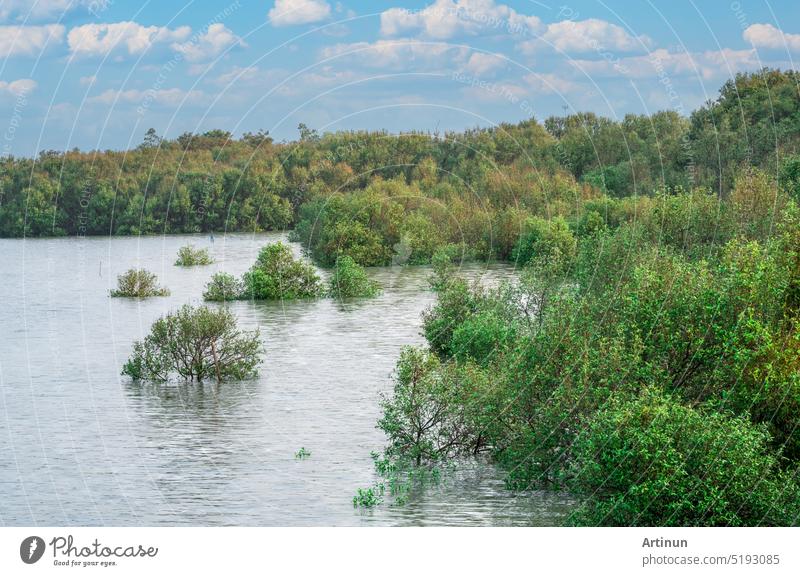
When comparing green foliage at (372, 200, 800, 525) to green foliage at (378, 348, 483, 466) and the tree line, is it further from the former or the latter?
the tree line

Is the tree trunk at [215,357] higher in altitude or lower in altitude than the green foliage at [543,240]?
lower

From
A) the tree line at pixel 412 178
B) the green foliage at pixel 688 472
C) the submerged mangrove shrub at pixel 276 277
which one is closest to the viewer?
the green foliage at pixel 688 472

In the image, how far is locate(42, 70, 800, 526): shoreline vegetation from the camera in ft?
67.2

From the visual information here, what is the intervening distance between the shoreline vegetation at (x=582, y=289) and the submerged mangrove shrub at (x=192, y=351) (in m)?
0.32

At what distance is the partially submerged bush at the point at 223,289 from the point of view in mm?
65938

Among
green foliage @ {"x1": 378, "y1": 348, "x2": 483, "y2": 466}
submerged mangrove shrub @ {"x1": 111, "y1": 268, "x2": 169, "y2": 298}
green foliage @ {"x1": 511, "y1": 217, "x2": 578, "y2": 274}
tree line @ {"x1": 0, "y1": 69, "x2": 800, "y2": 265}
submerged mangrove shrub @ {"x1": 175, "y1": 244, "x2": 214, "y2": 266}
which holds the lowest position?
green foliage @ {"x1": 378, "y1": 348, "x2": 483, "y2": 466}

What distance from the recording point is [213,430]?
33406 mm

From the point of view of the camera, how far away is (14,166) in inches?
4791

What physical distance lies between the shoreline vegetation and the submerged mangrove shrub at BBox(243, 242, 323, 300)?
0.11m

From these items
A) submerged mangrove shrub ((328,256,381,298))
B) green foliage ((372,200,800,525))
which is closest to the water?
green foliage ((372,200,800,525))

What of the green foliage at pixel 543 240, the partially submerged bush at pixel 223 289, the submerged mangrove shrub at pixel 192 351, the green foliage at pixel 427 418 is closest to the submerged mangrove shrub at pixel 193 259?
the partially submerged bush at pixel 223 289

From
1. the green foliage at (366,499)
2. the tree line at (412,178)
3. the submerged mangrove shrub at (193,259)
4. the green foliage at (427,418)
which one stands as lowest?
the green foliage at (366,499)

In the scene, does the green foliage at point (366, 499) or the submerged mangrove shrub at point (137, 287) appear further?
the submerged mangrove shrub at point (137, 287)

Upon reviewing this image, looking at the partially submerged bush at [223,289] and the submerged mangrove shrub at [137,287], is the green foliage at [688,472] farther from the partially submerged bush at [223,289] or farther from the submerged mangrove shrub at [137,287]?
the submerged mangrove shrub at [137,287]
